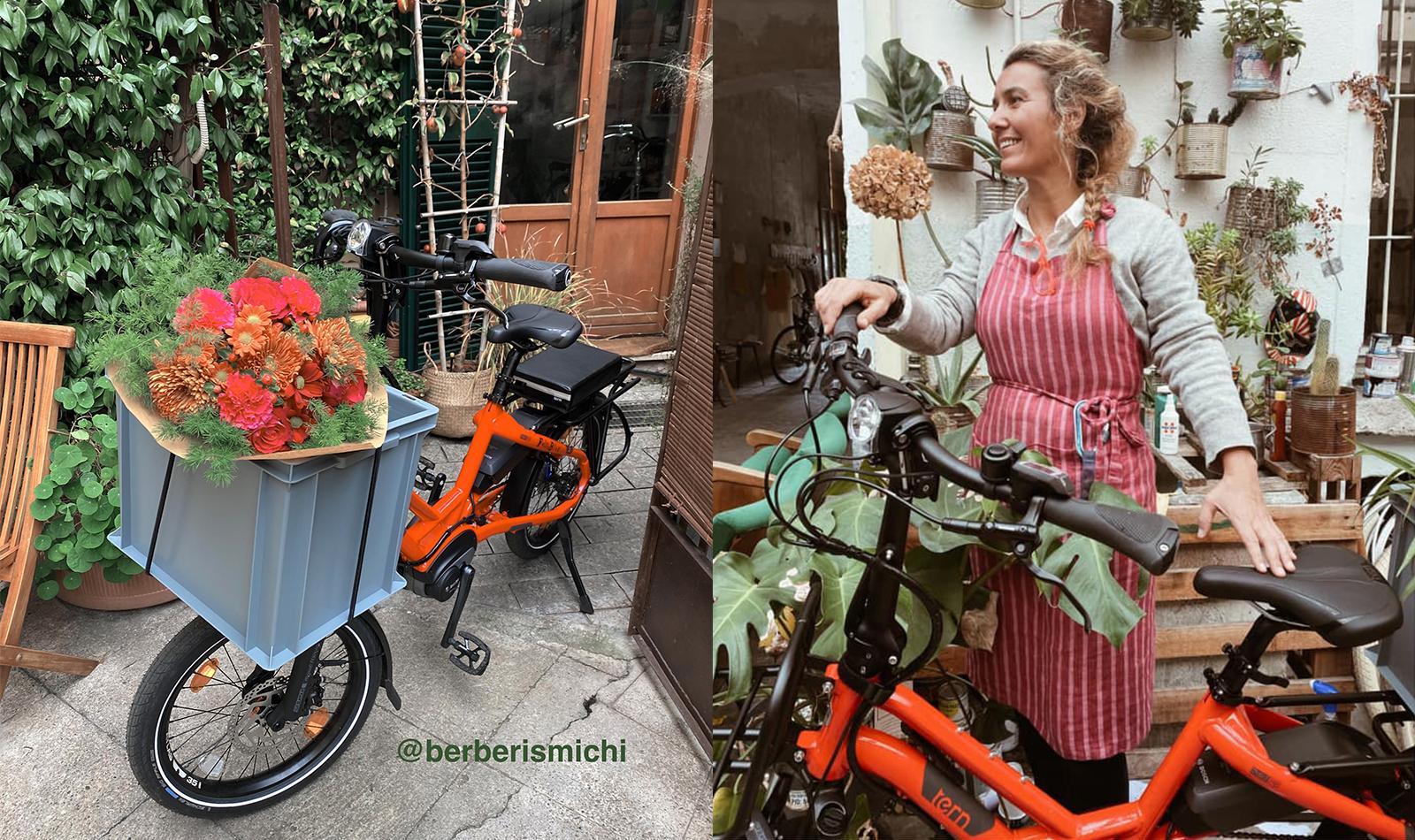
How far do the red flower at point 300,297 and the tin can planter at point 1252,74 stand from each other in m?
1.42

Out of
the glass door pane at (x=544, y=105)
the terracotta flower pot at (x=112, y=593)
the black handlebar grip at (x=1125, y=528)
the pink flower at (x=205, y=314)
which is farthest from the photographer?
the glass door pane at (x=544, y=105)

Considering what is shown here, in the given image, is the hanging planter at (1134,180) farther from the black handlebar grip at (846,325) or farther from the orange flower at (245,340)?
the orange flower at (245,340)

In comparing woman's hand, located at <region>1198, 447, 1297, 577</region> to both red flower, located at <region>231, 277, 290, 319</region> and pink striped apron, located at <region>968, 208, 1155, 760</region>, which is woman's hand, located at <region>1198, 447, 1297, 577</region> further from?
red flower, located at <region>231, 277, 290, 319</region>

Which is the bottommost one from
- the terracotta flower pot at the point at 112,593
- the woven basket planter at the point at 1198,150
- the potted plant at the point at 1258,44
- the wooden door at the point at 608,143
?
the terracotta flower pot at the point at 112,593

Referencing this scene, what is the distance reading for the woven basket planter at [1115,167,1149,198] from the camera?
1.53 metres

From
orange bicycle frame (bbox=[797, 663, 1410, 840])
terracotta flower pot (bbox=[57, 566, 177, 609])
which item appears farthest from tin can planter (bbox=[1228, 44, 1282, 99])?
terracotta flower pot (bbox=[57, 566, 177, 609])

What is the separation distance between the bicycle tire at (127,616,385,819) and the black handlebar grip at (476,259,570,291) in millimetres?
729

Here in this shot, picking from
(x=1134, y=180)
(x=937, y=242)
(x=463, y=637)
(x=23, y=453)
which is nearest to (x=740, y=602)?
(x=937, y=242)

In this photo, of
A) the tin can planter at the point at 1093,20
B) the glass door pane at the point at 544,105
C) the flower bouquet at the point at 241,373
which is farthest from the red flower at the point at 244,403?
the glass door pane at the point at 544,105

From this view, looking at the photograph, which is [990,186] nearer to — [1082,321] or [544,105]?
[1082,321]

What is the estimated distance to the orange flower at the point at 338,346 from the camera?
5.73 feet

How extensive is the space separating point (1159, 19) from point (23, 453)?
7.99 ft

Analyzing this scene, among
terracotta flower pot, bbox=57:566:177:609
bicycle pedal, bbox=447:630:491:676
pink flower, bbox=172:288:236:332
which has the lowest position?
bicycle pedal, bbox=447:630:491:676

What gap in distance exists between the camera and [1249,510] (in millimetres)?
1421
